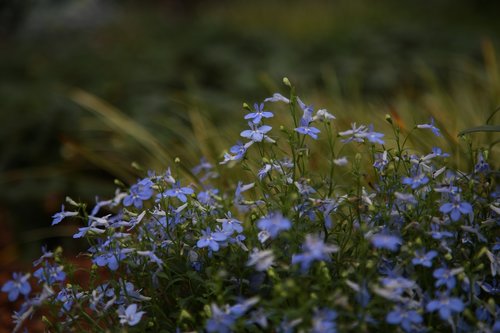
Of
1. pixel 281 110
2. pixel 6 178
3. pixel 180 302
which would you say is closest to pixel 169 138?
pixel 281 110

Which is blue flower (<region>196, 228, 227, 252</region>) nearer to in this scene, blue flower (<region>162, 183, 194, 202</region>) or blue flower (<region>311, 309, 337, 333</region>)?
blue flower (<region>162, 183, 194, 202</region>)

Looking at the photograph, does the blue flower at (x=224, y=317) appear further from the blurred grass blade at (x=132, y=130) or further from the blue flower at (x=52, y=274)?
the blurred grass blade at (x=132, y=130)

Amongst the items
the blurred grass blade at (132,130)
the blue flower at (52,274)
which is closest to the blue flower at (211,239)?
the blue flower at (52,274)

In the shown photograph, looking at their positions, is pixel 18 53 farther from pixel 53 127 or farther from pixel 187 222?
pixel 187 222

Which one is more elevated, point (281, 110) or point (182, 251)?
point (182, 251)

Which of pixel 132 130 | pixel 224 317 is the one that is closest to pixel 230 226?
pixel 224 317
